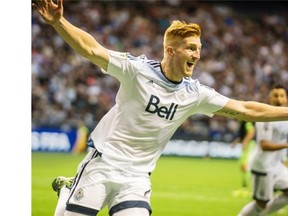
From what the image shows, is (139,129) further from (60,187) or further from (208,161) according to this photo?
(208,161)

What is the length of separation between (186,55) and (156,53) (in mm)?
19610

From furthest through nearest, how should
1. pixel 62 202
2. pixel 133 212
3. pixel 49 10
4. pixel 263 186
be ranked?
1. pixel 263 186
2. pixel 62 202
3. pixel 133 212
4. pixel 49 10

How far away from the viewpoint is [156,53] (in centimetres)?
2477

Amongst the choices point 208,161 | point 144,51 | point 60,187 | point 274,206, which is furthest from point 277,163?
point 144,51

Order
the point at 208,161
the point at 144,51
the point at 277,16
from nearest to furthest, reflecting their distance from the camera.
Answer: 1. the point at 208,161
2. the point at 144,51
3. the point at 277,16

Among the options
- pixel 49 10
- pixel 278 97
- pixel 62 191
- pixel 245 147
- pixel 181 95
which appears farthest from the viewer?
pixel 245 147

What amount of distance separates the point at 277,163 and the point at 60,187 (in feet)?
11.9

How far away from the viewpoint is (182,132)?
2084 centimetres

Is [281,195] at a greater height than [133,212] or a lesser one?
lesser

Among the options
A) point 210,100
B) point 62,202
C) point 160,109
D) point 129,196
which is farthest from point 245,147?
point 129,196

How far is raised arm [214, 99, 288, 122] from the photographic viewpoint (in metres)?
5.52

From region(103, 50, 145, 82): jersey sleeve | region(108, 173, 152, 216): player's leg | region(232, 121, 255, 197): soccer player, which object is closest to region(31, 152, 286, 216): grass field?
region(232, 121, 255, 197): soccer player

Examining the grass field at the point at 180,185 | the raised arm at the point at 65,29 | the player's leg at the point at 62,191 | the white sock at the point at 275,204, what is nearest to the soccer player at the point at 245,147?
the grass field at the point at 180,185

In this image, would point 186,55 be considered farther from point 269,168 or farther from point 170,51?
point 269,168
